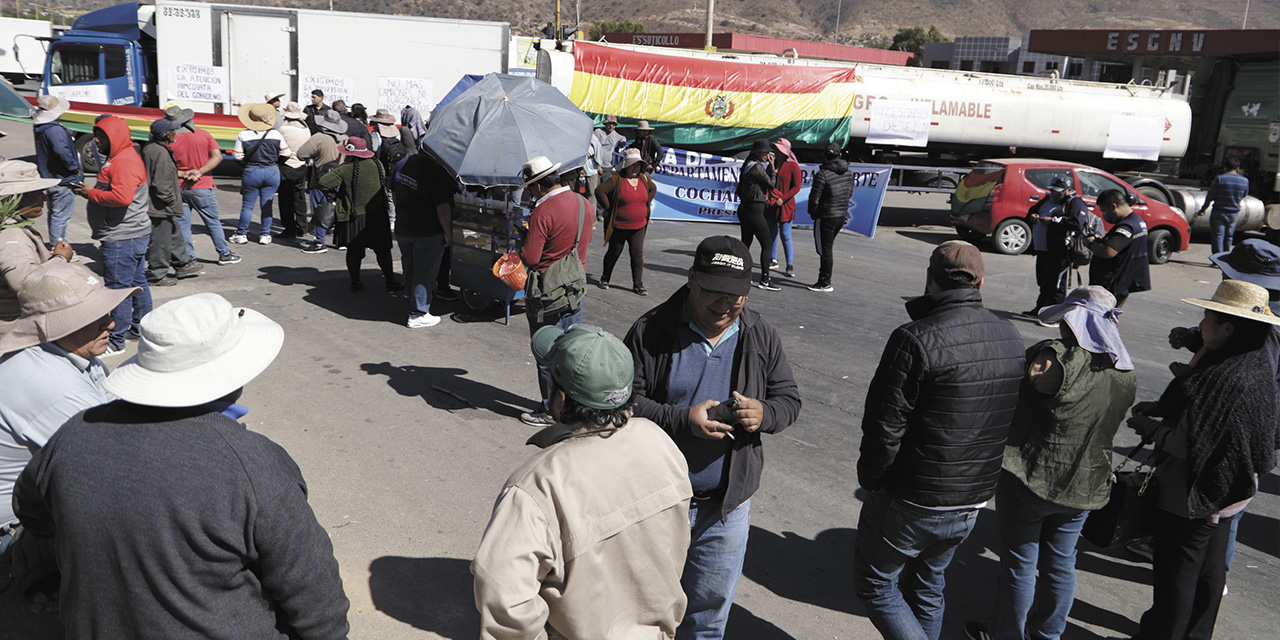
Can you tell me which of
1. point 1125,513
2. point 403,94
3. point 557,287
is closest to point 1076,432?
point 1125,513

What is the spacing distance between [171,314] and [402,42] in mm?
18107

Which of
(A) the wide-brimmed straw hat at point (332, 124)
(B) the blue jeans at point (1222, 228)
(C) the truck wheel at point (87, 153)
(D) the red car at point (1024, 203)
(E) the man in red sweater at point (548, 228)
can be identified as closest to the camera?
(E) the man in red sweater at point (548, 228)

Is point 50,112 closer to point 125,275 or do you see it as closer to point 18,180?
point 125,275

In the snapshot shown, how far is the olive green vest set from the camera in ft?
11.3

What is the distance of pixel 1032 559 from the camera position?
3531 millimetres

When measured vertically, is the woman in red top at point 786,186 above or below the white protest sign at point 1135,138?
below

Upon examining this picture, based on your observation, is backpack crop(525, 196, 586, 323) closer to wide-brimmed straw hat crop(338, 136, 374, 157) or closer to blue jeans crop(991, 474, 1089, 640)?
blue jeans crop(991, 474, 1089, 640)

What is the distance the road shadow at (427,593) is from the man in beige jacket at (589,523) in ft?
5.47

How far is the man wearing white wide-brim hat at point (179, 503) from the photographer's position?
6.47 feet

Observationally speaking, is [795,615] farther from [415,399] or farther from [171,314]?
[415,399]

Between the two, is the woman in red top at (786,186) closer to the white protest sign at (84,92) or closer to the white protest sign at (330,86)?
the white protest sign at (330,86)

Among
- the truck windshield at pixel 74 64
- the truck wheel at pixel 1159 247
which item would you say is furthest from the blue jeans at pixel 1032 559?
the truck windshield at pixel 74 64

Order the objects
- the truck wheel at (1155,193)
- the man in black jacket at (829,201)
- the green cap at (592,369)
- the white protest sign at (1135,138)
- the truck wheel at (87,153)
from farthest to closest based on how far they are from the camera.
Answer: the white protest sign at (1135,138), the truck wheel at (1155,193), the truck wheel at (87,153), the man in black jacket at (829,201), the green cap at (592,369)

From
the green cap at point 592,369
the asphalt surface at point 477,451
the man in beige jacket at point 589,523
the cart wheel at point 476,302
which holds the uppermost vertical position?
the green cap at point 592,369
